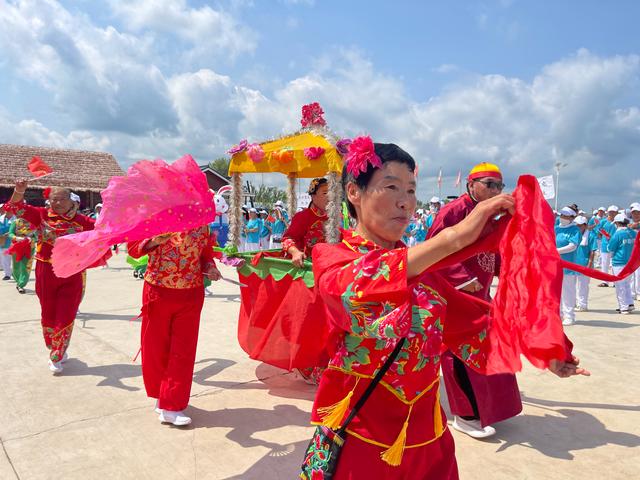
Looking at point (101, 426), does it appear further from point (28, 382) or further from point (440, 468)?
point (440, 468)

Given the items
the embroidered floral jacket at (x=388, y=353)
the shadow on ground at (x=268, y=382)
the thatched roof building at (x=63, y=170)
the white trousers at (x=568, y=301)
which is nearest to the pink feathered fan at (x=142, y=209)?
the embroidered floral jacket at (x=388, y=353)

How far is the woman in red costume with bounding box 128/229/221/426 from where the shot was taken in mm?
3625

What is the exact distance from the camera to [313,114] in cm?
503

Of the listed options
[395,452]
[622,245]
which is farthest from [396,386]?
[622,245]

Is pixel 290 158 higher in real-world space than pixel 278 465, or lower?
higher

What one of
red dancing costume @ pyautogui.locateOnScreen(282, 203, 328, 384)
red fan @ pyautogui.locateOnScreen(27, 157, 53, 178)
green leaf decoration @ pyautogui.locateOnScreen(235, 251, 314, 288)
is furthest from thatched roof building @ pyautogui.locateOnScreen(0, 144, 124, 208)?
red dancing costume @ pyautogui.locateOnScreen(282, 203, 328, 384)

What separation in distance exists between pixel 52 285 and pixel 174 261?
2025 millimetres

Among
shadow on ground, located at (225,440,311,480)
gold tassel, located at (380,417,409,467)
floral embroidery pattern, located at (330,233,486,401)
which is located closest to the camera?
floral embroidery pattern, located at (330,233,486,401)

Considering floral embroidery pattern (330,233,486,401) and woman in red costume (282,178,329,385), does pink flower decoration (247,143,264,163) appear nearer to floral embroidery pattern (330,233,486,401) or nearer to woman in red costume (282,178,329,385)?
woman in red costume (282,178,329,385)

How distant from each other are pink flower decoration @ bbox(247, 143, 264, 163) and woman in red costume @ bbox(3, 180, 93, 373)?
6.37 ft

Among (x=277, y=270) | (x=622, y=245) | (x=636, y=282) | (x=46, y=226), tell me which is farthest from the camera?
(x=636, y=282)

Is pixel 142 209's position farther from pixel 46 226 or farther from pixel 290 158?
pixel 46 226

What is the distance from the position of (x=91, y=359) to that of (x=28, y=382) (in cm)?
80

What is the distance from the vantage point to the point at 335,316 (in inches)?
53.7
